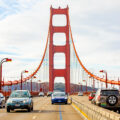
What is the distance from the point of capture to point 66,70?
91.4m

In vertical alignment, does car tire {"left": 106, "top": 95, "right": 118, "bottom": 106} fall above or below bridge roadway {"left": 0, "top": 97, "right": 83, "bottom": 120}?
above

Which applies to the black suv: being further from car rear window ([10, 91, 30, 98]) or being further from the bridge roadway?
car rear window ([10, 91, 30, 98])

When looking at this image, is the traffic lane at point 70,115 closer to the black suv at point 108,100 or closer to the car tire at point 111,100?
the black suv at point 108,100

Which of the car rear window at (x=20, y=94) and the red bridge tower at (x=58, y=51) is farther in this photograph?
the red bridge tower at (x=58, y=51)

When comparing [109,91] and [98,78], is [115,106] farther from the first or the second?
[98,78]

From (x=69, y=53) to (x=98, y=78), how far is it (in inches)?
402

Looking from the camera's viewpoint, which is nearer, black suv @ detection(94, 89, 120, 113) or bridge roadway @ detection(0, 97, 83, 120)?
bridge roadway @ detection(0, 97, 83, 120)

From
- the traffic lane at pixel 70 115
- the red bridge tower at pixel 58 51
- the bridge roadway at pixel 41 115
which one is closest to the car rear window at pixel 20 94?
the bridge roadway at pixel 41 115

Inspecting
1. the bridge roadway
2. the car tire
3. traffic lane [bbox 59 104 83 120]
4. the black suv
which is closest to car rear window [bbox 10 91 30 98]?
the bridge roadway

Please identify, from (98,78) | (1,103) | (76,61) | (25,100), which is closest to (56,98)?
(1,103)

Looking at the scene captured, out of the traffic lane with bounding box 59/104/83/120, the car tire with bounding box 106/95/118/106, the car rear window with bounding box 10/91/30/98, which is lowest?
the traffic lane with bounding box 59/104/83/120

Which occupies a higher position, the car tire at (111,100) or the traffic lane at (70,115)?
the car tire at (111,100)

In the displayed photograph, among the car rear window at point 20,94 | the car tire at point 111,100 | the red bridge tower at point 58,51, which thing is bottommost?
the car tire at point 111,100

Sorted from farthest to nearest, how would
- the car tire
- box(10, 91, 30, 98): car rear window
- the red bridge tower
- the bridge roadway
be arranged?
the red bridge tower → box(10, 91, 30, 98): car rear window → the car tire → the bridge roadway
